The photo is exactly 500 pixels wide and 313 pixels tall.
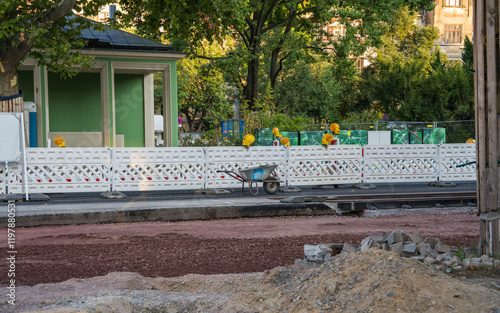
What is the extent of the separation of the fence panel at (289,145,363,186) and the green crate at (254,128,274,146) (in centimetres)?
719

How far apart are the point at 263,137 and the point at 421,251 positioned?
62.6 ft

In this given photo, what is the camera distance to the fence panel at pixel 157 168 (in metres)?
16.3

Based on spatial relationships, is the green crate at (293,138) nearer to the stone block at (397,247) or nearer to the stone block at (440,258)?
the stone block at (397,247)

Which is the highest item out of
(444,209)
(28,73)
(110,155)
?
(28,73)

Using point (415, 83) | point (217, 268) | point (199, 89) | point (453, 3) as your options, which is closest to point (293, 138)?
point (217, 268)

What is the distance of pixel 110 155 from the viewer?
1620cm

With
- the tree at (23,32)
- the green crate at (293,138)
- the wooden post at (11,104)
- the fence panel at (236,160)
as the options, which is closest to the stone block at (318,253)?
the fence panel at (236,160)

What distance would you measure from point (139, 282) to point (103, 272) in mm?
1017

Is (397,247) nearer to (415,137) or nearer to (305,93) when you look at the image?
(415,137)

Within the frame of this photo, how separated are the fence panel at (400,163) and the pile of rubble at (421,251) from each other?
1196cm

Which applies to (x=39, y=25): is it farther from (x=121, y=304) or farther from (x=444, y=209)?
(x=121, y=304)

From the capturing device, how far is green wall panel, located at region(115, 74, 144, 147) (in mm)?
25109

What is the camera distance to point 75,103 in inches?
939

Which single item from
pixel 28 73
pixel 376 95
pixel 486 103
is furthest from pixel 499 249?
pixel 376 95
